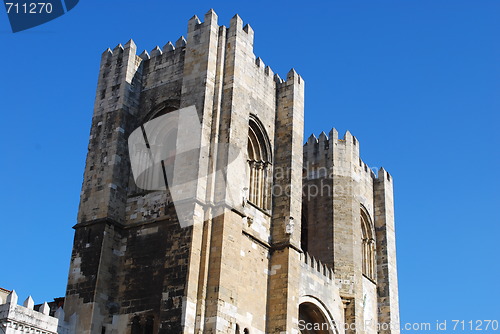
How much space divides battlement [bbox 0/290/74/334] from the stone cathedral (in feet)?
2.69

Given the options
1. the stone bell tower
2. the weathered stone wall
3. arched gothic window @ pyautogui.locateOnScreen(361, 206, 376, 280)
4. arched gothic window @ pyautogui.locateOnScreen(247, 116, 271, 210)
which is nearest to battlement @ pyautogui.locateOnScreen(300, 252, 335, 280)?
the weathered stone wall

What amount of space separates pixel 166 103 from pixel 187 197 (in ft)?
14.6

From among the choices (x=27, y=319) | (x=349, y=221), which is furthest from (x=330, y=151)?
(x=27, y=319)

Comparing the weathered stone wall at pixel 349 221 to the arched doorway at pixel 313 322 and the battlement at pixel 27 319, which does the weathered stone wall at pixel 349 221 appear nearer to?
the arched doorway at pixel 313 322

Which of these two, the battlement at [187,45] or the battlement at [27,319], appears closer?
the battlement at [27,319]

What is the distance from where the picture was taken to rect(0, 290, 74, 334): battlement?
→ 69.1 feet

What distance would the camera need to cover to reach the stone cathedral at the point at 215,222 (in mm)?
22766

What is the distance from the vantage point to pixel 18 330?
21297 mm

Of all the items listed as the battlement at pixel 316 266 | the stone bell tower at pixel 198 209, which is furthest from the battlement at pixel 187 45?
the battlement at pixel 316 266

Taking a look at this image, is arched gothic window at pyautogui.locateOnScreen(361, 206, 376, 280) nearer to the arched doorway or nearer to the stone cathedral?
the stone cathedral

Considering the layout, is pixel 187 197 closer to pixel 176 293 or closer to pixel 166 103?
pixel 176 293

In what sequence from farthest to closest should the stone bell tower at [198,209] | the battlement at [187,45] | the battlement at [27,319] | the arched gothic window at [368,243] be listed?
the arched gothic window at [368,243], the battlement at [187,45], the stone bell tower at [198,209], the battlement at [27,319]

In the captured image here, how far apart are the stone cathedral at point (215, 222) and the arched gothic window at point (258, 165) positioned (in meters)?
0.04

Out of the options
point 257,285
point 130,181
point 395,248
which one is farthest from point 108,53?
point 395,248
